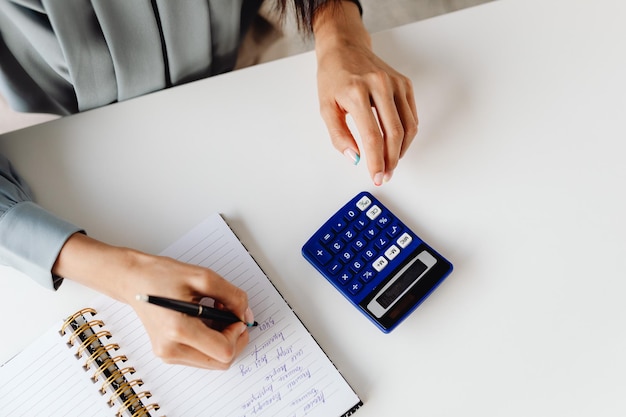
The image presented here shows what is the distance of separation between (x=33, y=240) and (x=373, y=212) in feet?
1.17

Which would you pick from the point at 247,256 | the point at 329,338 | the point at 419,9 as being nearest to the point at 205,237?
the point at 247,256

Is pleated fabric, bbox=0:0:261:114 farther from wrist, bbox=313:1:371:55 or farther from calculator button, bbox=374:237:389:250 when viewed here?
calculator button, bbox=374:237:389:250

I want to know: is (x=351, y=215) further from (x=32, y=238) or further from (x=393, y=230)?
(x=32, y=238)

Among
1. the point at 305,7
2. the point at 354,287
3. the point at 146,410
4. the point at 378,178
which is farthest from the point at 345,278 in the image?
the point at 305,7

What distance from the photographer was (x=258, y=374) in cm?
51

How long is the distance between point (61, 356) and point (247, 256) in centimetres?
21

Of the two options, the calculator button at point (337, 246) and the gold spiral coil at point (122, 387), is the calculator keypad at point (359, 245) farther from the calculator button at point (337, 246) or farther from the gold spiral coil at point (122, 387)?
the gold spiral coil at point (122, 387)

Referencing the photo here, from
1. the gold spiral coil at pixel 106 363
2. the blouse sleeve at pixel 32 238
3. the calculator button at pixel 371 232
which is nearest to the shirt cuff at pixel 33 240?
the blouse sleeve at pixel 32 238

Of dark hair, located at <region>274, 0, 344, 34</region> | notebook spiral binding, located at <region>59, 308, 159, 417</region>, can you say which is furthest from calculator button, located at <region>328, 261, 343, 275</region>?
dark hair, located at <region>274, 0, 344, 34</region>

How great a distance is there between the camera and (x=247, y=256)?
566mm

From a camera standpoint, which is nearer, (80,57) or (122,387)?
(122,387)

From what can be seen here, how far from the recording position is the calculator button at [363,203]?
1.88 feet

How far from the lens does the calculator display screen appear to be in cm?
53

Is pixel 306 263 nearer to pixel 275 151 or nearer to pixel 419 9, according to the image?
pixel 275 151
